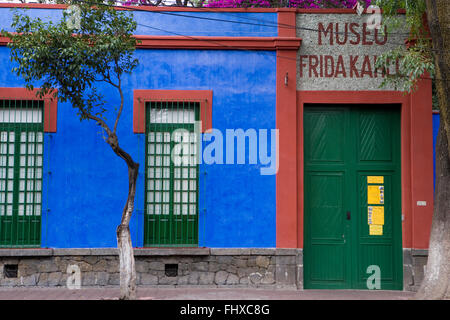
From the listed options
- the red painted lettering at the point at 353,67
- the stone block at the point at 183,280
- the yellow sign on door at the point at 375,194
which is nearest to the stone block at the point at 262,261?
the stone block at the point at 183,280

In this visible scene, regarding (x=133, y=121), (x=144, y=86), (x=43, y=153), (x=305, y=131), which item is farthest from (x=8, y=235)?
(x=305, y=131)

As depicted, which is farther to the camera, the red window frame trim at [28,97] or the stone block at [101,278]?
the red window frame trim at [28,97]

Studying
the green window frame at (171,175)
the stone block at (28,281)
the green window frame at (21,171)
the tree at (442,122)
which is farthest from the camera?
the green window frame at (171,175)

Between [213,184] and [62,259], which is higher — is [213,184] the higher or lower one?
the higher one

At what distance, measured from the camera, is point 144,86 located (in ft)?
32.5

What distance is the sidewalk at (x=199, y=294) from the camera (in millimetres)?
8656

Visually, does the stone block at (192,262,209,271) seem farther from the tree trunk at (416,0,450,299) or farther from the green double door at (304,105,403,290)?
the tree trunk at (416,0,450,299)

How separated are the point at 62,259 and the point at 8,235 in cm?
114

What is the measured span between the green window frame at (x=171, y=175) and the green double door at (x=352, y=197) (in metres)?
2.23

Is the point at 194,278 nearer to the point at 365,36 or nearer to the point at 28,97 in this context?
the point at 28,97

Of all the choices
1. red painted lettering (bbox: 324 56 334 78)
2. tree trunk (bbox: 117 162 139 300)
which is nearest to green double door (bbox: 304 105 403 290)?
red painted lettering (bbox: 324 56 334 78)

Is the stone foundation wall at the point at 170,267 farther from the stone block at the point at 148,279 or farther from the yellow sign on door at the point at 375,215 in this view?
the yellow sign on door at the point at 375,215

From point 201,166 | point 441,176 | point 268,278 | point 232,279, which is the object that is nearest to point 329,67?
point 441,176

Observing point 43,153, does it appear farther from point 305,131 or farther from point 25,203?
point 305,131
